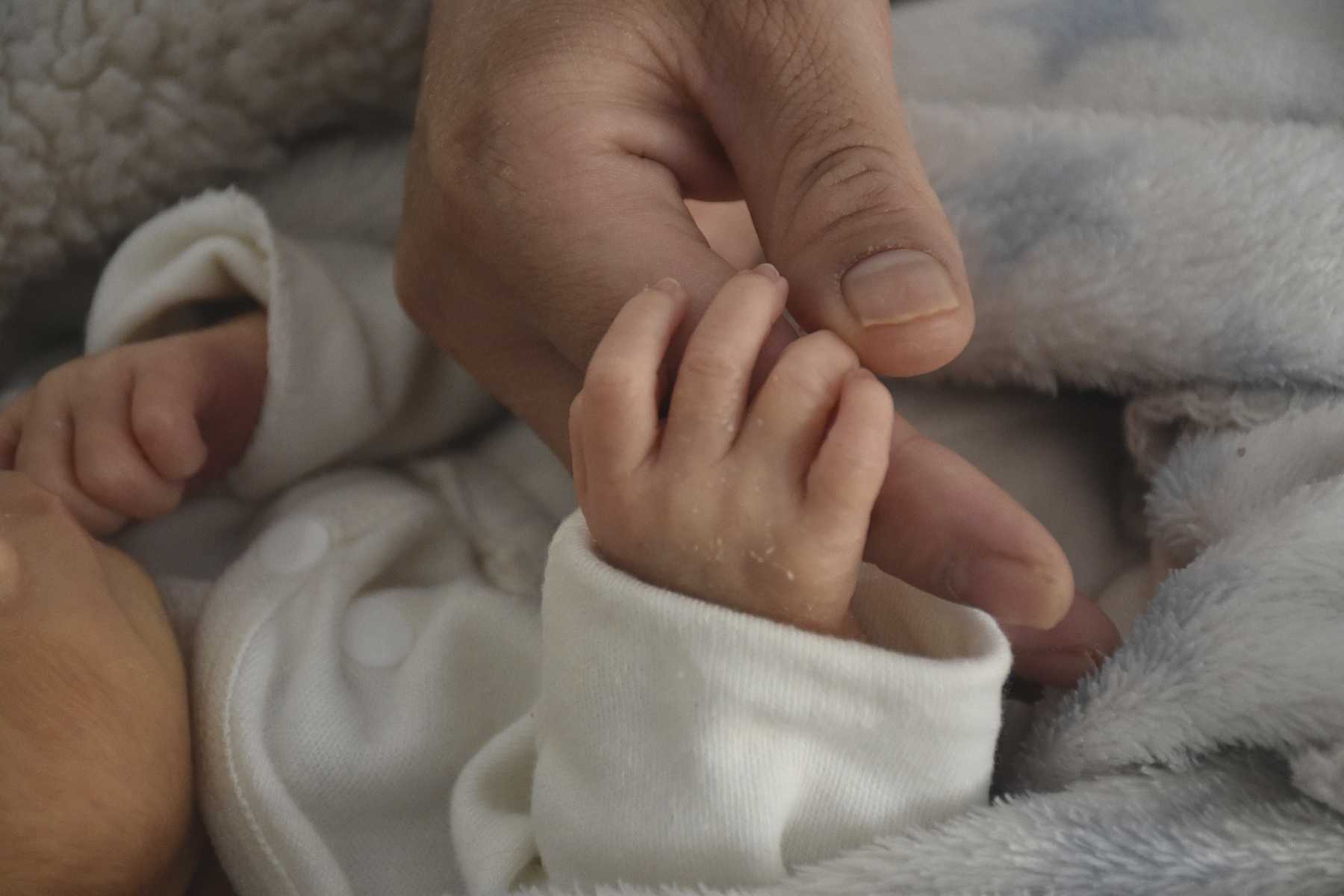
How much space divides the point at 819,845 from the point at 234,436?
1.67 ft

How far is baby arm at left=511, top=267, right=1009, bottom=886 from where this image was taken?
42cm

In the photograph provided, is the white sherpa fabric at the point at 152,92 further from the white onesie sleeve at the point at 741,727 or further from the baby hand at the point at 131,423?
the white onesie sleeve at the point at 741,727

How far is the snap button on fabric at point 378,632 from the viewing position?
68 cm

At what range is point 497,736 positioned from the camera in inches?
23.7

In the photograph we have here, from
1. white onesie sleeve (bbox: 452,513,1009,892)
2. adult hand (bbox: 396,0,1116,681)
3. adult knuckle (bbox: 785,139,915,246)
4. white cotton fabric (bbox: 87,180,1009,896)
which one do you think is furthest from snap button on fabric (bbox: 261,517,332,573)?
adult knuckle (bbox: 785,139,915,246)

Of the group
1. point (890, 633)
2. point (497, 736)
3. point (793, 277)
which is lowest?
point (497, 736)

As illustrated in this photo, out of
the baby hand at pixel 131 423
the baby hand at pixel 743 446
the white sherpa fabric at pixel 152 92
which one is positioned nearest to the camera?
the baby hand at pixel 743 446

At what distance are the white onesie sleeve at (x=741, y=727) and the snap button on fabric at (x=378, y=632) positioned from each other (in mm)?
202

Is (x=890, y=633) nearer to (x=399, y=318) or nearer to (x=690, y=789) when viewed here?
(x=690, y=789)

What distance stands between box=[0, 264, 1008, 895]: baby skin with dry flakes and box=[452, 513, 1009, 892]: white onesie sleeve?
2cm

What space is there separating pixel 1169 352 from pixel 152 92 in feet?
2.40

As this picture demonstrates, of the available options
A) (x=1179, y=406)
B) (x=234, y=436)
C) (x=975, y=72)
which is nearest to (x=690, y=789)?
(x=1179, y=406)

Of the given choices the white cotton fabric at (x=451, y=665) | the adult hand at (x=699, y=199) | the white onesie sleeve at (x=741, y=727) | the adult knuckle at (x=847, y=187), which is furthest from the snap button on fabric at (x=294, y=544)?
the adult knuckle at (x=847, y=187)

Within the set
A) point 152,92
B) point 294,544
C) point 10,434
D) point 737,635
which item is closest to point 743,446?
point 737,635
